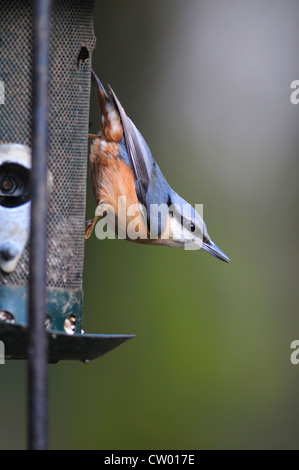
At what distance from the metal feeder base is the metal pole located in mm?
178

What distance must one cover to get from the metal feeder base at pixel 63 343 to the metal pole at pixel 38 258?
178 mm

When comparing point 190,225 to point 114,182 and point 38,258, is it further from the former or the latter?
point 38,258

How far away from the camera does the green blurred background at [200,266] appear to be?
4344mm

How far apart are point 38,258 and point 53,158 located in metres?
0.75

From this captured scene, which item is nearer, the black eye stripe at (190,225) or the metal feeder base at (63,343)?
the metal feeder base at (63,343)

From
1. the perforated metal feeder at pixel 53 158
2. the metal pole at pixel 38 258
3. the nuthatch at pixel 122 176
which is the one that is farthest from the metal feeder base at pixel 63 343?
the nuthatch at pixel 122 176

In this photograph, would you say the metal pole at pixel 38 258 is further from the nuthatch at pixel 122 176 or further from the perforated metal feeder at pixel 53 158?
the nuthatch at pixel 122 176

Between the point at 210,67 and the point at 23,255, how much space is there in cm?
316

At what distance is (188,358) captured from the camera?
4.39 metres

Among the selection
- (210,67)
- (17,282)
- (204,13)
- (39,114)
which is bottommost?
(17,282)

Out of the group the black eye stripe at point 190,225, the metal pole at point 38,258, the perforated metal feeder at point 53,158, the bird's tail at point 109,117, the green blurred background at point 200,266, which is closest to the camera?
the metal pole at point 38,258

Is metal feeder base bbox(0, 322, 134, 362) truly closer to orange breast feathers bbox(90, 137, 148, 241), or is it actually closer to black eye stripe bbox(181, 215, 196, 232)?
orange breast feathers bbox(90, 137, 148, 241)

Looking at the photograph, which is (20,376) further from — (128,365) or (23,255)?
(23,255)
